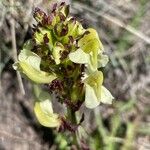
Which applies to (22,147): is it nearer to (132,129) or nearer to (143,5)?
(132,129)

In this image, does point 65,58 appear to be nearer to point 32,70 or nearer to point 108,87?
point 32,70

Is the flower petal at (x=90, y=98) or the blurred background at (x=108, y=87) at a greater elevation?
the flower petal at (x=90, y=98)

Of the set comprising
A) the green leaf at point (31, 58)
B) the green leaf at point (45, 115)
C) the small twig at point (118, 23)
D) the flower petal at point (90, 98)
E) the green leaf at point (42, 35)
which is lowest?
the small twig at point (118, 23)

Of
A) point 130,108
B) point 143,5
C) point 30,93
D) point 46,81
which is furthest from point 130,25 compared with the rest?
point 46,81

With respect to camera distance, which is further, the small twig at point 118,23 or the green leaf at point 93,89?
the small twig at point 118,23

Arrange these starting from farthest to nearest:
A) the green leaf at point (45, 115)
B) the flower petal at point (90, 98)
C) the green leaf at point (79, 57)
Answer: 1. the green leaf at point (45, 115)
2. the flower petal at point (90, 98)
3. the green leaf at point (79, 57)

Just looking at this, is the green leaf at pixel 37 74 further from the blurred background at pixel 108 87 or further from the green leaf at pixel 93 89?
the blurred background at pixel 108 87

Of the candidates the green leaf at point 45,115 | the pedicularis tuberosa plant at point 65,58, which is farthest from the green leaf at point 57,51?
the green leaf at point 45,115

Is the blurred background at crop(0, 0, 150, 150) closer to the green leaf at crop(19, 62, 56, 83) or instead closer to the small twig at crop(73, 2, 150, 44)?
the small twig at crop(73, 2, 150, 44)
